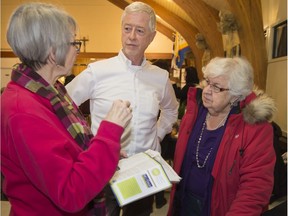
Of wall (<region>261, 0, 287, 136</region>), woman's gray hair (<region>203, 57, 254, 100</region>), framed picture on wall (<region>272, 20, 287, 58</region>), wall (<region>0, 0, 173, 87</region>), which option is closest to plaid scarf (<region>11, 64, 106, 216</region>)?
woman's gray hair (<region>203, 57, 254, 100</region>)

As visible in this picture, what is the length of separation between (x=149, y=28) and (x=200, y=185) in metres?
0.96

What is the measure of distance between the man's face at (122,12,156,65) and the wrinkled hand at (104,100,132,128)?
0.80 meters

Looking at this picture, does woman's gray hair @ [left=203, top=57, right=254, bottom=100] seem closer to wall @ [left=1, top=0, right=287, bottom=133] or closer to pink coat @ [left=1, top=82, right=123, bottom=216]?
pink coat @ [left=1, top=82, right=123, bottom=216]

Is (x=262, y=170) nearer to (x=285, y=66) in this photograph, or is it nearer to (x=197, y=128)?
(x=197, y=128)

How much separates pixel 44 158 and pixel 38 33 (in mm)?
382

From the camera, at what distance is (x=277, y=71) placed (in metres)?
3.51

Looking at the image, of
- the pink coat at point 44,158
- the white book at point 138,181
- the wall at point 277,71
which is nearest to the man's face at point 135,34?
the white book at point 138,181

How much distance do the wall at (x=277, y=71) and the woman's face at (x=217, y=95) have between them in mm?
1856

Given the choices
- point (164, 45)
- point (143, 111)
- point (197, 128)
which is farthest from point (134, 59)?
point (164, 45)

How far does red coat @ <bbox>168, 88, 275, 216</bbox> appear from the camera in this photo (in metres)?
1.42

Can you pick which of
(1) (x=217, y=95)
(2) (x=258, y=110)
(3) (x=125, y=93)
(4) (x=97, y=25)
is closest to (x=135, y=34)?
(3) (x=125, y=93)

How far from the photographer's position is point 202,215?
1628 mm

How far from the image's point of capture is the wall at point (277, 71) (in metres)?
3.34

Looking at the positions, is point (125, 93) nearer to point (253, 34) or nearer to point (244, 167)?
point (244, 167)
